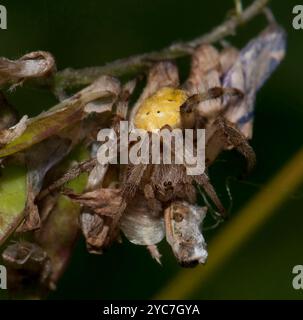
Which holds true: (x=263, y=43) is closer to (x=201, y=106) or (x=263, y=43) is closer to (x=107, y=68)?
(x=201, y=106)

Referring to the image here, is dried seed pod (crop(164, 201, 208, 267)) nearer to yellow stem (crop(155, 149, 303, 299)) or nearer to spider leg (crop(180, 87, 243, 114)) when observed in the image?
spider leg (crop(180, 87, 243, 114))

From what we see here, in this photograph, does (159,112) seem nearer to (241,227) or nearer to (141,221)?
(141,221)

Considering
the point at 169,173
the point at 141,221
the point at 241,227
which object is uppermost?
the point at 169,173

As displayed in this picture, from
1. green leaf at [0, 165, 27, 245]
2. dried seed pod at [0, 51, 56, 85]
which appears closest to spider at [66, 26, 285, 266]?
green leaf at [0, 165, 27, 245]

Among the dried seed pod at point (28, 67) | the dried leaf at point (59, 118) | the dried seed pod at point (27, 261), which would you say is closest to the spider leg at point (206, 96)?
the dried leaf at point (59, 118)

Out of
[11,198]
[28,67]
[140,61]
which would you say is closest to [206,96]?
[140,61]

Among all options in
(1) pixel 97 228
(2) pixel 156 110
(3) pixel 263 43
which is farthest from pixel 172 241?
(3) pixel 263 43
